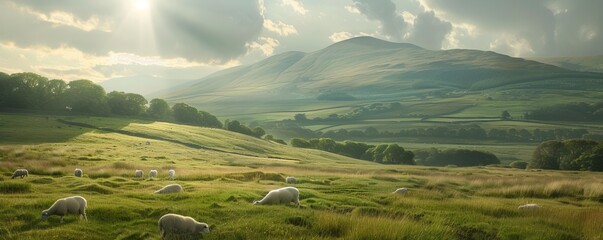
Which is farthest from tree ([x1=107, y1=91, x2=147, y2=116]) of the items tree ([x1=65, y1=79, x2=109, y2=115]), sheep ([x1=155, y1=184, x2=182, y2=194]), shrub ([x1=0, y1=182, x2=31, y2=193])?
sheep ([x1=155, y1=184, x2=182, y2=194])

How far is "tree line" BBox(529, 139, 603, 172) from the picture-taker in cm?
9038

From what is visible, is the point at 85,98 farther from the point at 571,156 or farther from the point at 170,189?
the point at 571,156

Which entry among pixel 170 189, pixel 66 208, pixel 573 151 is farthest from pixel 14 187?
pixel 573 151

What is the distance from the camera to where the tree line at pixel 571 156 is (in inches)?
3558

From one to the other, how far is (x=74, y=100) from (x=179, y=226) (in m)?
124

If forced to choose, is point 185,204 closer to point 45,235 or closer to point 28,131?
point 45,235

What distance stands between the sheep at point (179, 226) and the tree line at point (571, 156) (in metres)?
102

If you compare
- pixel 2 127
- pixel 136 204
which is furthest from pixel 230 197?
pixel 2 127

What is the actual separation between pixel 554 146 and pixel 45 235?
11744cm

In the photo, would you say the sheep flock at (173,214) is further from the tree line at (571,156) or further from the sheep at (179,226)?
the tree line at (571,156)

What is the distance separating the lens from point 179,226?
1317cm

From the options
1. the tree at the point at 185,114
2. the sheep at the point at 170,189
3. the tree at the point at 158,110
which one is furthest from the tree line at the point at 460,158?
the sheep at the point at 170,189

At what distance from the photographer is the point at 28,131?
74938mm

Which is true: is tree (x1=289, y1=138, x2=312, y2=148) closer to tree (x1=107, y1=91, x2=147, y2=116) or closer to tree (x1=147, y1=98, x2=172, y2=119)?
tree (x1=147, y1=98, x2=172, y2=119)
